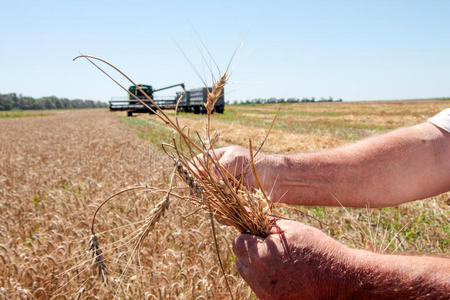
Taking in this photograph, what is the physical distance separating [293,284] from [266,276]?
0.11 metres

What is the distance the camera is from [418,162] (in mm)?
2203

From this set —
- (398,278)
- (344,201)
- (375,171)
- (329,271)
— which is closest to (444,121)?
(375,171)

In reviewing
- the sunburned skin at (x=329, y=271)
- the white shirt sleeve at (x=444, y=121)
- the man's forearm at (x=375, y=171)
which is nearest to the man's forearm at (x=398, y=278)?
the sunburned skin at (x=329, y=271)

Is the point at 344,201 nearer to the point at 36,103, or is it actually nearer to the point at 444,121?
the point at 444,121

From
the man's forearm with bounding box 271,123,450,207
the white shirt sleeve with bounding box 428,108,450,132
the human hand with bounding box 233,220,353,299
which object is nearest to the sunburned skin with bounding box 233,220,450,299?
the human hand with bounding box 233,220,353,299

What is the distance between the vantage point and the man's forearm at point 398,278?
1177 mm

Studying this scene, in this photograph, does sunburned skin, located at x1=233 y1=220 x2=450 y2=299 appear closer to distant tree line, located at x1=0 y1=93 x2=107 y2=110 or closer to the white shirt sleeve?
the white shirt sleeve

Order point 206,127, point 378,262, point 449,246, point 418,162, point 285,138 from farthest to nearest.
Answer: point 285,138, point 449,246, point 418,162, point 206,127, point 378,262

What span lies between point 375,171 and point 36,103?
15554 centimetres

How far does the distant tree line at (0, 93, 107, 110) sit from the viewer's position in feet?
398

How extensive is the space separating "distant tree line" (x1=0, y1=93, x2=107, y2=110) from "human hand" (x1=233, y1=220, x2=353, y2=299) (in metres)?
144

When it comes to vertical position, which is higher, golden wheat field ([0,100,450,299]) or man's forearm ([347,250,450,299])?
man's forearm ([347,250,450,299])

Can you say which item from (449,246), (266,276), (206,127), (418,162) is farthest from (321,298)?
(449,246)

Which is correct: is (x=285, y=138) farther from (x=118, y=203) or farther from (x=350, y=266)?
(x=350, y=266)
